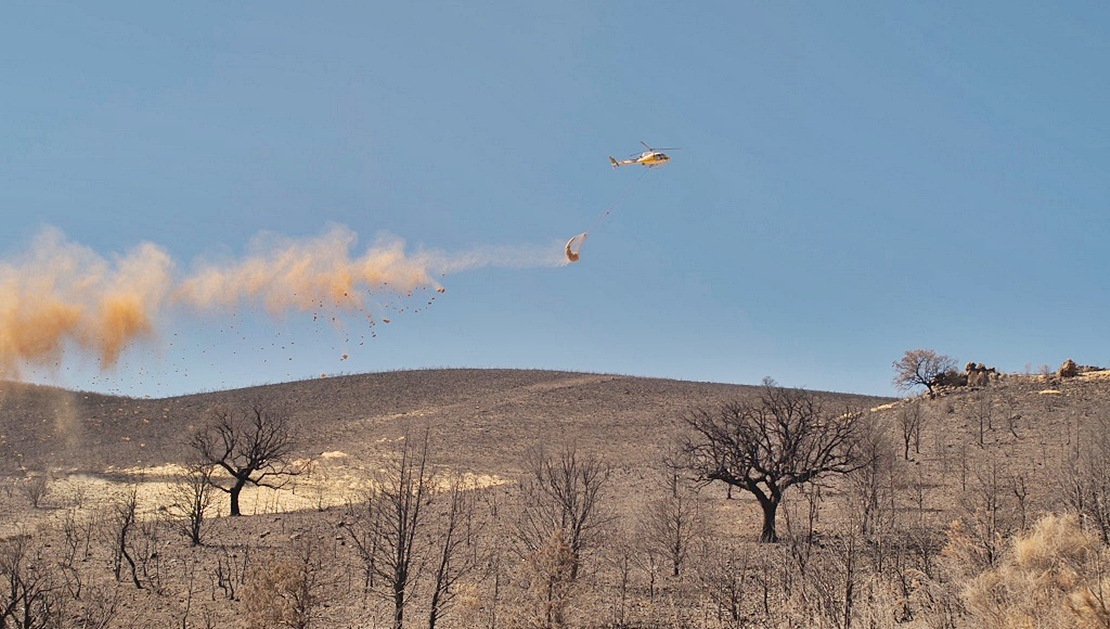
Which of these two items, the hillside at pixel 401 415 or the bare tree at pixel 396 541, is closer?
the bare tree at pixel 396 541

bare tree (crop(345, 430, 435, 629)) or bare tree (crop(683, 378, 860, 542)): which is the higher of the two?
bare tree (crop(683, 378, 860, 542))

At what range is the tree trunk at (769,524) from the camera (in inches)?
1405

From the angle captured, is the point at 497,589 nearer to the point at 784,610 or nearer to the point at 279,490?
the point at 784,610

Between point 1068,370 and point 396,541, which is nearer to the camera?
point 396,541

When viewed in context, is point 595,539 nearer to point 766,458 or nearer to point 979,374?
point 766,458

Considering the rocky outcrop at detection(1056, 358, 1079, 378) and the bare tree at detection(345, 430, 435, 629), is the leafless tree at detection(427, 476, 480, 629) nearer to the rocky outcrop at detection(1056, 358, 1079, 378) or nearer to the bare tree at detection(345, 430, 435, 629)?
the bare tree at detection(345, 430, 435, 629)

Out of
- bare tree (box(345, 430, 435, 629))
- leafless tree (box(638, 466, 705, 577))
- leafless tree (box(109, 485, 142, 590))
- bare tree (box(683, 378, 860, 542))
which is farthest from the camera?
bare tree (box(683, 378, 860, 542))

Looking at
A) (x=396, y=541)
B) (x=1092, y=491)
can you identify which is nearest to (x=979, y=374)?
(x=1092, y=491)

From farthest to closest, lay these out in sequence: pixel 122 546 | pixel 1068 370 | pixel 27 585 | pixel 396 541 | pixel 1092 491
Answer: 1. pixel 1068 370
2. pixel 1092 491
3. pixel 122 546
4. pixel 396 541
5. pixel 27 585

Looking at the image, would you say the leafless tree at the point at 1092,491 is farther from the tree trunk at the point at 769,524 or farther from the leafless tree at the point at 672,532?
the leafless tree at the point at 672,532

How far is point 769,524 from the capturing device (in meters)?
36.2

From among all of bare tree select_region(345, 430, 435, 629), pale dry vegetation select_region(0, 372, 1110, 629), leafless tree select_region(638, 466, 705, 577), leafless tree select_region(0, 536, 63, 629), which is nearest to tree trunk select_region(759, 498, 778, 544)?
pale dry vegetation select_region(0, 372, 1110, 629)

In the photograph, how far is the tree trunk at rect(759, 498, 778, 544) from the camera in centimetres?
3569

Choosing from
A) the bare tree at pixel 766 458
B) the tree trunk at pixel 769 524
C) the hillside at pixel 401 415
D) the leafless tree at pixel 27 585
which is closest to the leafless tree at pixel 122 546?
the leafless tree at pixel 27 585
